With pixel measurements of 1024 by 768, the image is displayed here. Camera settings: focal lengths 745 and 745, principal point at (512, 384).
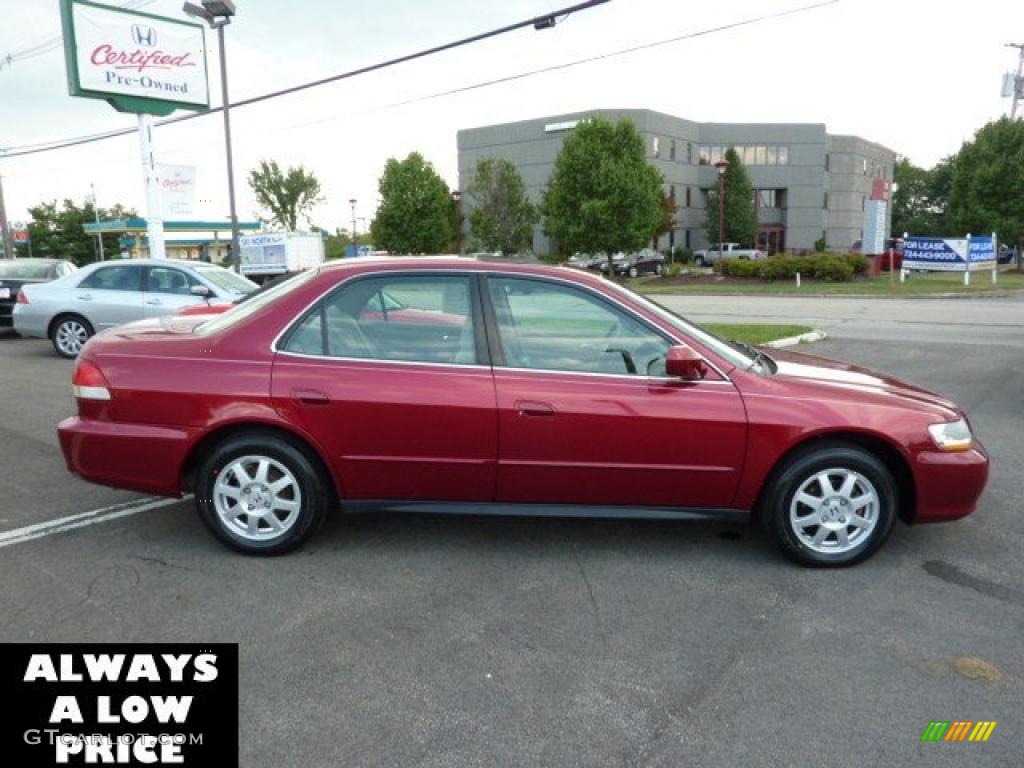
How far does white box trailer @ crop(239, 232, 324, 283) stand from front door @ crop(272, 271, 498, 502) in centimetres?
3948

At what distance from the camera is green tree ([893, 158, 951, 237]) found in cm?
8006

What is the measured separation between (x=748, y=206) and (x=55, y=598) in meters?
58.1

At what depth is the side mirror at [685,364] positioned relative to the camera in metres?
3.65

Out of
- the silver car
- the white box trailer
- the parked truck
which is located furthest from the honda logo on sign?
the parked truck

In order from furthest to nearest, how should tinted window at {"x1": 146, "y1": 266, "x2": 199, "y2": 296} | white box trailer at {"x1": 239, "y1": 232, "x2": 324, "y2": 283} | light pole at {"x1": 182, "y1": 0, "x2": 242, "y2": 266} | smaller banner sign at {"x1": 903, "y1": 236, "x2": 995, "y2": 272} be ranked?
white box trailer at {"x1": 239, "y1": 232, "x2": 324, "y2": 283} → smaller banner sign at {"x1": 903, "y1": 236, "x2": 995, "y2": 272} → light pole at {"x1": 182, "y1": 0, "x2": 242, "y2": 266} → tinted window at {"x1": 146, "y1": 266, "x2": 199, "y2": 296}

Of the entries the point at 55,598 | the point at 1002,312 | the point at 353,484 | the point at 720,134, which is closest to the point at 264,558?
the point at 353,484

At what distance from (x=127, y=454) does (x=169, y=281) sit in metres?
7.58

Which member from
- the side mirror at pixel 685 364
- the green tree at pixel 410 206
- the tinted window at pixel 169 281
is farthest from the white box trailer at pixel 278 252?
the side mirror at pixel 685 364

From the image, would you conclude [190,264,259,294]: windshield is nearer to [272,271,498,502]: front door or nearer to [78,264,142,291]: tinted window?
[78,264,142,291]: tinted window

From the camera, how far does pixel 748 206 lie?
56156 mm

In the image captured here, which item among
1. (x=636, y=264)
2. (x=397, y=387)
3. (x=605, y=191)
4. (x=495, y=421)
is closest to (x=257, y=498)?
(x=397, y=387)

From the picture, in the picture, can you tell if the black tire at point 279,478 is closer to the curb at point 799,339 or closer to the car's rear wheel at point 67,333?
the car's rear wheel at point 67,333

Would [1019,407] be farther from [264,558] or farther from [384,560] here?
[264,558]

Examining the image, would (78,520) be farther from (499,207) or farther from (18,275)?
(499,207)
